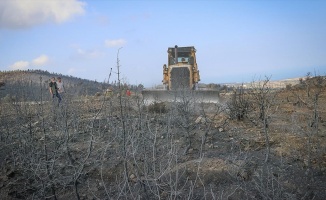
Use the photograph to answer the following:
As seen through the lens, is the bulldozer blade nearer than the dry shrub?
No

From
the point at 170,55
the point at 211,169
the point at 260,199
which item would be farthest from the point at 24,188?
the point at 170,55

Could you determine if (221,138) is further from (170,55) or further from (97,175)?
(170,55)

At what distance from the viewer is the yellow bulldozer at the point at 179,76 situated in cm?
1316

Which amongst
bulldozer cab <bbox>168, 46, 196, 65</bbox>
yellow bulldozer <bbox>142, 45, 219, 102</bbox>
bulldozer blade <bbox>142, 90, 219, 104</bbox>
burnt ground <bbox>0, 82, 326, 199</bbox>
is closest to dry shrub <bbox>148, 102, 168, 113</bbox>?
bulldozer blade <bbox>142, 90, 219, 104</bbox>

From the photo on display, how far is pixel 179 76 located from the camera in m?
14.2

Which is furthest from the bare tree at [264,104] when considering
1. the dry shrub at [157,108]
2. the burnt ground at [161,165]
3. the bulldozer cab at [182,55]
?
the bulldozer cab at [182,55]

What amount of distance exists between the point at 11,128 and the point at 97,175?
13.1 feet

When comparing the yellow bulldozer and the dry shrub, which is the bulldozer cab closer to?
the yellow bulldozer

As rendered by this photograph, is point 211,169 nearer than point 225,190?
No

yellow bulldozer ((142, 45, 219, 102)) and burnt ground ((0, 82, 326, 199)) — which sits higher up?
yellow bulldozer ((142, 45, 219, 102))

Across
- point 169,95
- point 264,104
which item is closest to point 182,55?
point 169,95

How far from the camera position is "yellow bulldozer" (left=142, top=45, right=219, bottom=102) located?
13164 mm

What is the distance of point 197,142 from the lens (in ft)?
24.4

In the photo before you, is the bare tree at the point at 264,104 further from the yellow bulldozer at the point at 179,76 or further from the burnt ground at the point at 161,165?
the yellow bulldozer at the point at 179,76
